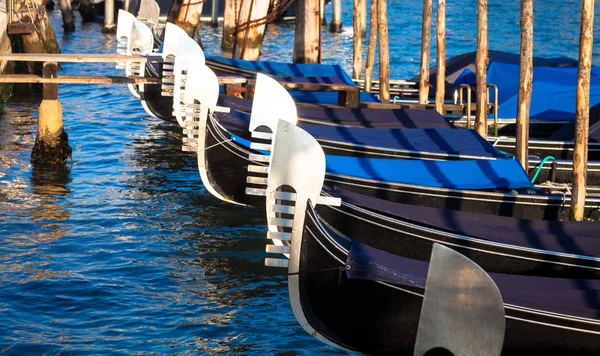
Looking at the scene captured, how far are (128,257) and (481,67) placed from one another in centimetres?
448

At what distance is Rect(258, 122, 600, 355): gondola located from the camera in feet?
19.2

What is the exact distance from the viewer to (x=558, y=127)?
513 inches

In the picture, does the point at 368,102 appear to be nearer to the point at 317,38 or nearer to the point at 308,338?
the point at 317,38

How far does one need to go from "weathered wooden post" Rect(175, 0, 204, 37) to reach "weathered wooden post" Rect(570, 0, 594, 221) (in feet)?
36.9

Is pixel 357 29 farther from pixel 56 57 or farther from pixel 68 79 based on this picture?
pixel 56 57

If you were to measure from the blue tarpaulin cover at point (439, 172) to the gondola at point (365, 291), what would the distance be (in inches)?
107

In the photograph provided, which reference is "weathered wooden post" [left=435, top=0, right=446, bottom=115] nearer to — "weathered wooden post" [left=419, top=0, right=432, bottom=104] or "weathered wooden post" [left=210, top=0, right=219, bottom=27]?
"weathered wooden post" [left=419, top=0, right=432, bottom=104]

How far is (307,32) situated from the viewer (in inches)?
609

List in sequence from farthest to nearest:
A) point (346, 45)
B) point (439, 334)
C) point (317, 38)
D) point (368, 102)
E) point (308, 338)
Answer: point (346, 45) < point (317, 38) < point (368, 102) < point (308, 338) < point (439, 334)

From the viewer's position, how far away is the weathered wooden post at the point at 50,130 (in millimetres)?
11844

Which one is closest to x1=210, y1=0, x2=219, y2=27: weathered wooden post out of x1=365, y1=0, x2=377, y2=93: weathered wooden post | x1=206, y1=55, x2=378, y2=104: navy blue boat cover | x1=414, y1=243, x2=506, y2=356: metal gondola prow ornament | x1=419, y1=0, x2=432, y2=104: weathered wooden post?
x1=365, y1=0, x2=377, y2=93: weathered wooden post

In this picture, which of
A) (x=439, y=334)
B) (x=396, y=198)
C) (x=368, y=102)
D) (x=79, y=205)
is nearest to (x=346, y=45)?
(x=368, y=102)

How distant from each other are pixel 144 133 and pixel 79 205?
15.7 ft

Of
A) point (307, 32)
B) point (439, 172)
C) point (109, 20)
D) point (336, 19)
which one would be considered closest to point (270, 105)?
point (439, 172)
